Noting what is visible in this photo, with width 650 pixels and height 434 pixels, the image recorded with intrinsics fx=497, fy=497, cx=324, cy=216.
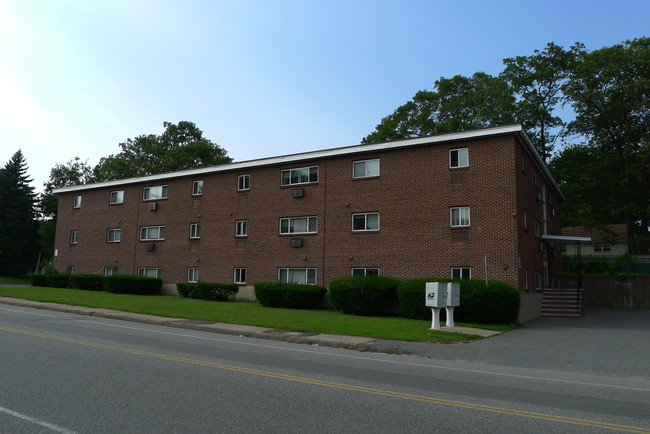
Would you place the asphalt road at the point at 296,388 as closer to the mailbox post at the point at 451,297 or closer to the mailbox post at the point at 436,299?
the mailbox post at the point at 436,299

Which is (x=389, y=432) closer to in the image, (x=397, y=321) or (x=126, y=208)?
(x=397, y=321)

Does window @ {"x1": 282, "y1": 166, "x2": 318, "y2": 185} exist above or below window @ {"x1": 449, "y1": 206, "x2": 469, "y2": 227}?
above

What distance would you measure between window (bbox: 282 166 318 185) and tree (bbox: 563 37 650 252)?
27816 millimetres

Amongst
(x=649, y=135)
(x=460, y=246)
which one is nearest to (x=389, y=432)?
(x=460, y=246)

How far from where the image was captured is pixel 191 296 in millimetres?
27938

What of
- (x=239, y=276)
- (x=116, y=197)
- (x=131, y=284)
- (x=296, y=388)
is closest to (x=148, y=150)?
(x=116, y=197)

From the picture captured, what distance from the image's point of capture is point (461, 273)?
21.6 metres

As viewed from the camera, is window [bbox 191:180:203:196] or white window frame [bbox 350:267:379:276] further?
window [bbox 191:180:203:196]

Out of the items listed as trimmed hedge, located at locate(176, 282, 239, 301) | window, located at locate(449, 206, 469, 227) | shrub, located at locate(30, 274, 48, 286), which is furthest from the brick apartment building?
shrub, located at locate(30, 274, 48, 286)

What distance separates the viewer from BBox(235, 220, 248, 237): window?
2848cm

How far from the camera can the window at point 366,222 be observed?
2420 centimetres

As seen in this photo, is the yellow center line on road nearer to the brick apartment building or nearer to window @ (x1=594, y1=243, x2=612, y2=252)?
the brick apartment building

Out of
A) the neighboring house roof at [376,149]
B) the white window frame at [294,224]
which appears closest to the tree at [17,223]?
the neighboring house roof at [376,149]

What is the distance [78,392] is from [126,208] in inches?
1181
